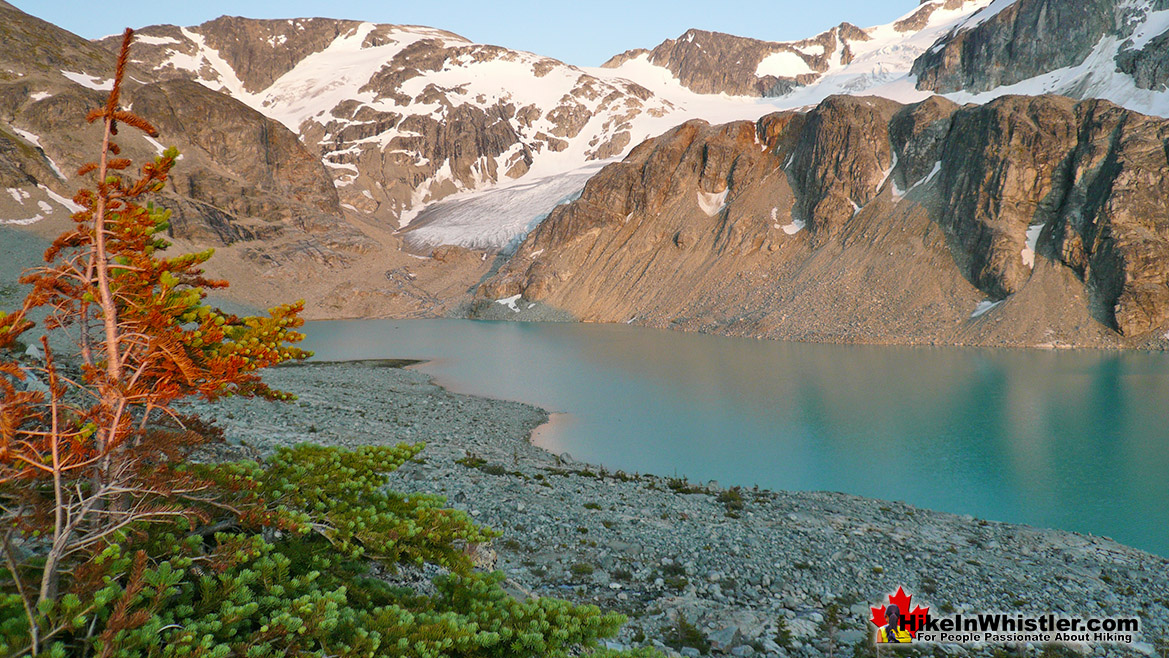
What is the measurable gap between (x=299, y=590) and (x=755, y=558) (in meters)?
9.91

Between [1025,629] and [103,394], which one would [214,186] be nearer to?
[103,394]

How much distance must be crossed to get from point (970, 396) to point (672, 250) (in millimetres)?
60890

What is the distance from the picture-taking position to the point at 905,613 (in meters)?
10.1

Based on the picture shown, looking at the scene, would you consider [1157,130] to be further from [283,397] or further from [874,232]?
[283,397]

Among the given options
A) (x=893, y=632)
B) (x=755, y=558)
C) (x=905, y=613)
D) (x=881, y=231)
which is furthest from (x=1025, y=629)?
(x=881, y=231)

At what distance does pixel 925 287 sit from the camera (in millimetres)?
67312

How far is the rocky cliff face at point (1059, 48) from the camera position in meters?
89.9

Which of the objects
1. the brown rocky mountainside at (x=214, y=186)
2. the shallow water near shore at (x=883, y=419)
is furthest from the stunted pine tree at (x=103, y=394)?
the brown rocky mountainside at (x=214, y=186)

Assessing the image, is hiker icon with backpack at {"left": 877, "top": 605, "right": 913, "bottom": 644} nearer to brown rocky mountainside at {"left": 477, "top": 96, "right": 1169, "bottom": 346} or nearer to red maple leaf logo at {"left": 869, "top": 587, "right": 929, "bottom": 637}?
red maple leaf logo at {"left": 869, "top": 587, "right": 929, "bottom": 637}

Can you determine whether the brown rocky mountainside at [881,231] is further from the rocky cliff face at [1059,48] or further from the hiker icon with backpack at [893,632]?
the hiker icon with backpack at [893,632]

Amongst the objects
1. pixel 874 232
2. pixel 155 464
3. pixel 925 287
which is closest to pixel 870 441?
pixel 155 464

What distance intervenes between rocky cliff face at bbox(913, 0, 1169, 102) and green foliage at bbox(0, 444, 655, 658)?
11943 centimetres

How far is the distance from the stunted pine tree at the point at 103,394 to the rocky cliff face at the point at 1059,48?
121 m

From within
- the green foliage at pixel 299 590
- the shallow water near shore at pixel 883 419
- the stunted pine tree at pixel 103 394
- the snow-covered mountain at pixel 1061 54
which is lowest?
the shallow water near shore at pixel 883 419
